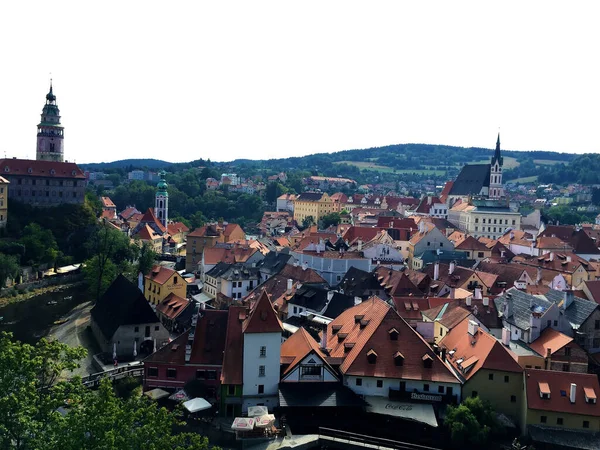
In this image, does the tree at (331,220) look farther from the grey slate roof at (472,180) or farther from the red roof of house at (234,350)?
the red roof of house at (234,350)

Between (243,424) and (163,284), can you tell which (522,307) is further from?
(163,284)

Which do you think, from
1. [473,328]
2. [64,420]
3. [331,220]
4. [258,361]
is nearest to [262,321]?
[258,361]

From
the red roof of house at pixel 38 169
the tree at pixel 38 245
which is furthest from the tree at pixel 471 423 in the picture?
the red roof of house at pixel 38 169

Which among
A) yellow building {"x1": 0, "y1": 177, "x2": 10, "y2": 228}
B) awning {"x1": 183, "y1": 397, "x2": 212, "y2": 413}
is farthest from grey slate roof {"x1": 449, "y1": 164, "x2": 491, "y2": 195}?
awning {"x1": 183, "y1": 397, "x2": 212, "y2": 413}

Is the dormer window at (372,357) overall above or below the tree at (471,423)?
above

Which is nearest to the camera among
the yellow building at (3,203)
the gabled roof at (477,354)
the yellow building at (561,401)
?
the yellow building at (561,401)

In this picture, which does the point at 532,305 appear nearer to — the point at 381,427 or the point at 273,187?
the point at 381,427
